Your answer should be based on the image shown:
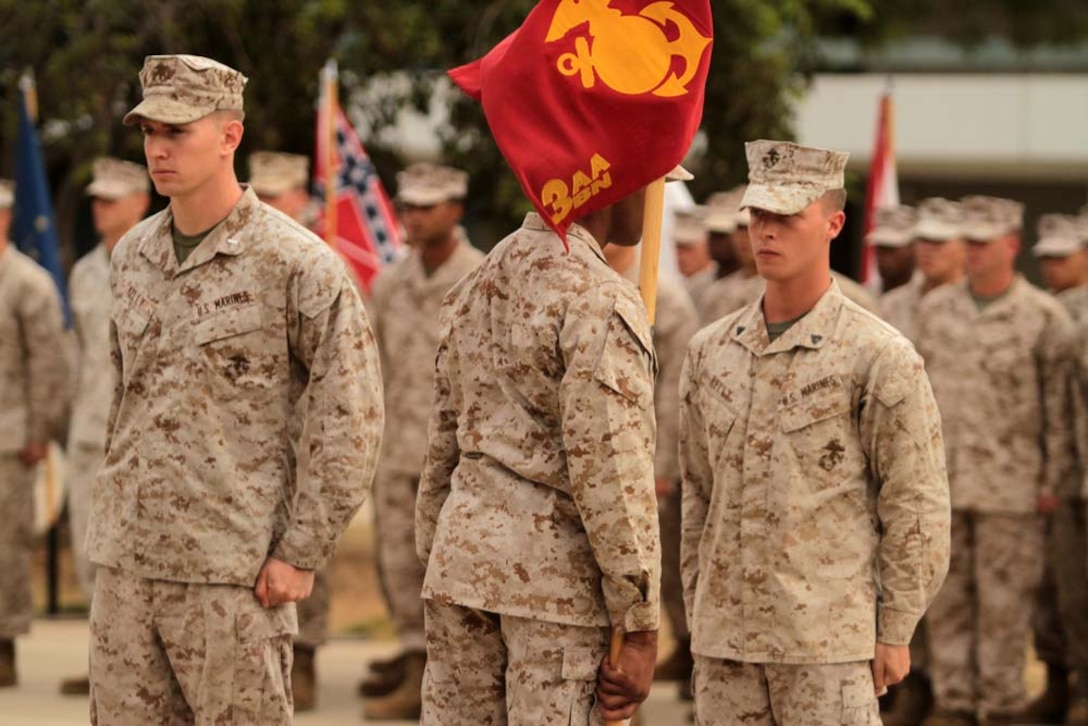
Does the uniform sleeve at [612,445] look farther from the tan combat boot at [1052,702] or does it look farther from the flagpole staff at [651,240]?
the tan combat boot at [1052,702]

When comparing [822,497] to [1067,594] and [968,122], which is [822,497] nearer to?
[1067,594]

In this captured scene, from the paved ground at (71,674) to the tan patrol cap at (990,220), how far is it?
2.74m

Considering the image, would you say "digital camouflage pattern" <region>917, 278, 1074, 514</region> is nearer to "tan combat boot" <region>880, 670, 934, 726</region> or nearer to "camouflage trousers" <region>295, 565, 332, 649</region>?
"tan combat boot" <region>880, 670, 934, 726</region>

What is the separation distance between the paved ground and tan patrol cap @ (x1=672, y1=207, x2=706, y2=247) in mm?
3164

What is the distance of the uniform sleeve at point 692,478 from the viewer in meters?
6.44

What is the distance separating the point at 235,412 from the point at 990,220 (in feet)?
18.6

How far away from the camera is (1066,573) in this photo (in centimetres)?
1127

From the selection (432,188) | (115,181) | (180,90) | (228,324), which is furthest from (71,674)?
(180,90)

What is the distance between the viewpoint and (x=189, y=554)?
574 centimetres

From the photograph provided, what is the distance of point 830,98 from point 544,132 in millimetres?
24732

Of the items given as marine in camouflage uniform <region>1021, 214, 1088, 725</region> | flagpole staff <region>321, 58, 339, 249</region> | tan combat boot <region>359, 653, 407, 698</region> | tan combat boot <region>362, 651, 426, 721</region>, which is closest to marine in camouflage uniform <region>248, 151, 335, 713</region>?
tan combat boot <region>359, 653, 407, 698</region>

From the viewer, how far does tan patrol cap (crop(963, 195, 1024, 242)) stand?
1056cm

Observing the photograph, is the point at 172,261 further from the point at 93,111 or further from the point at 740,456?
the point at 93,111

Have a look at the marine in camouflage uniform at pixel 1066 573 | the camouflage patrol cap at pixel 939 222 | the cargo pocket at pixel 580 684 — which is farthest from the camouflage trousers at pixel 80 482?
the cargo pocket at pixel 580 684
